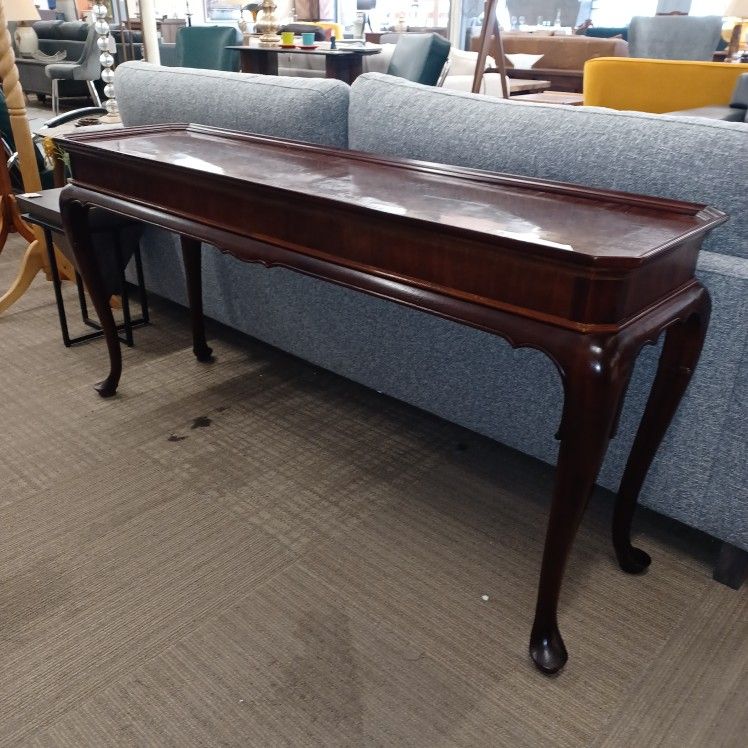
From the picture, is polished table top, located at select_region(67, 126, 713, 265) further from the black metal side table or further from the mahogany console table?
the black metal side table

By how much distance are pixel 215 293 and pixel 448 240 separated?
136cm

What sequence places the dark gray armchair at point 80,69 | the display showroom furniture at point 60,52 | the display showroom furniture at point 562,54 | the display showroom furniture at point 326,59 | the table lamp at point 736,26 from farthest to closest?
the display showroom furniture at point 60,52, the dark gray armchair at point 80,69, the display showroom furniture at point 562,54, the display showroom furniture at point 326,59, the table lamp at point 736,26

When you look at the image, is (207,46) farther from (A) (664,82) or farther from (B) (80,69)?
(A) (664,82)

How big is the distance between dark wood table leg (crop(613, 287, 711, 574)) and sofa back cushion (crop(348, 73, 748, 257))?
0.18 metres

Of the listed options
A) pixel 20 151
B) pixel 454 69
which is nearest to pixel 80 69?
pixel 454 69

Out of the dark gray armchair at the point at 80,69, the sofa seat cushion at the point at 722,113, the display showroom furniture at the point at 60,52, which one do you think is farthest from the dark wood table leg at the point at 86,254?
the display showroom furniture at the point at 60,52

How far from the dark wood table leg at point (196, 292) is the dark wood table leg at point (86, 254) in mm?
305

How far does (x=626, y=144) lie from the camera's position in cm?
130

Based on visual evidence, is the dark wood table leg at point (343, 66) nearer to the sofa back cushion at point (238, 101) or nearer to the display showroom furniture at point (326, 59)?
the display showroom furniture at point (326, 59)

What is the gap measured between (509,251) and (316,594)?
0.79 meters

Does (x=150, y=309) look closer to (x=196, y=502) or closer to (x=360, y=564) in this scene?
(x=196, y=502)

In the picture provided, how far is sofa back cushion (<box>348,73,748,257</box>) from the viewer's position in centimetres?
122

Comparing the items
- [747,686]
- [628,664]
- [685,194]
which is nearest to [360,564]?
[628,664]

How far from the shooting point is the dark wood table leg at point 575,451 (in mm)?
946
